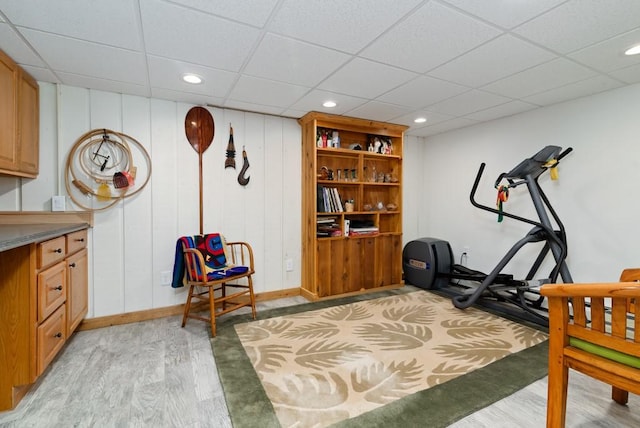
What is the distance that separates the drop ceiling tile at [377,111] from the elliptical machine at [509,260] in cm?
111

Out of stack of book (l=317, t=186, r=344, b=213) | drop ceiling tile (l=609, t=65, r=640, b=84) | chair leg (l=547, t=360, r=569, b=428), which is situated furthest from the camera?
stack of book (l=317, t=186, r=344, b=213)

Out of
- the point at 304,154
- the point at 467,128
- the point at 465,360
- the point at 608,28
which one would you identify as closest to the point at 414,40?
the point at 608,28

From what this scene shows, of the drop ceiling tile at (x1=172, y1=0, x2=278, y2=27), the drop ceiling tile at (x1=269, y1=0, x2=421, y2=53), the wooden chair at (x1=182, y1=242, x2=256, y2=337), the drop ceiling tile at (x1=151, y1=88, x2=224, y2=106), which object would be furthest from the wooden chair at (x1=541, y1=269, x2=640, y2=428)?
the drop ceiling tile at (x1=151, y1=88, x2=224, y2=106)

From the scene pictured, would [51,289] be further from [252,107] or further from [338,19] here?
[338,19]

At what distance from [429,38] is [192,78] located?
1.80m

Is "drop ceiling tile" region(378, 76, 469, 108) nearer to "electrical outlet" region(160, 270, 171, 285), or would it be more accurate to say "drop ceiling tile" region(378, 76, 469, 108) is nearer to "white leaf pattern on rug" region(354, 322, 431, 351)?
"white leaf pattern on rug" region(354, 322, 431, 351)

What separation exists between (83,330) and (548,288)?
3.40 m

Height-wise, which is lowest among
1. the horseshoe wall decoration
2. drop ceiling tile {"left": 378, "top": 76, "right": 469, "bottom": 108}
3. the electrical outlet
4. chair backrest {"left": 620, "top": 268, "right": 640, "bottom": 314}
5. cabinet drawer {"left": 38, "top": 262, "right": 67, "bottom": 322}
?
the electrical outlet

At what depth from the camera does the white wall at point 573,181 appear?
2576 millimetres

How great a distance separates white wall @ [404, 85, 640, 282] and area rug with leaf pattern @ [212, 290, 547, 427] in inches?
41.5

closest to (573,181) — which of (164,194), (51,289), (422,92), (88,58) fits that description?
(422,92)

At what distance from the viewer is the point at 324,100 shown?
115 inches

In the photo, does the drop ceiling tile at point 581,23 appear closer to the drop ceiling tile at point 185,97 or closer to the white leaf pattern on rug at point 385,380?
the white leaf pattern on rug at point 385,380

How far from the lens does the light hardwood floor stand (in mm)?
1480
